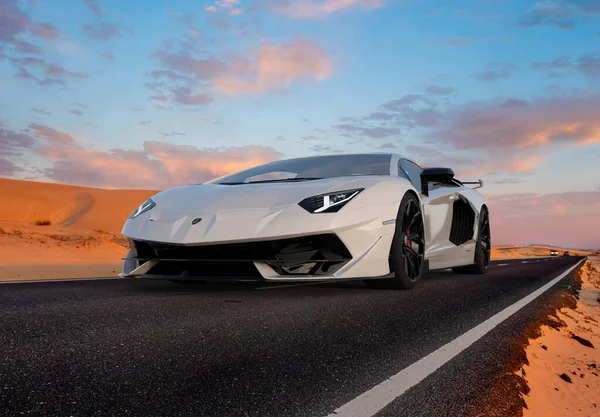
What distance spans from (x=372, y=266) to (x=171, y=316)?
1827 mm

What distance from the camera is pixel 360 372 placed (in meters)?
2.46

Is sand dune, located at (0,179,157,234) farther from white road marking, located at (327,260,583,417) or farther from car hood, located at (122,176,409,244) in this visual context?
white road marking, located at (327,260,583,417)

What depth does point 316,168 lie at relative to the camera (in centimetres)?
618

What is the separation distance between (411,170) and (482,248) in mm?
2642

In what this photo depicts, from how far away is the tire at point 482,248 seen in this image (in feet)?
26.9

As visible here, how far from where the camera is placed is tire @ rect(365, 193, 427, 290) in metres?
5.13

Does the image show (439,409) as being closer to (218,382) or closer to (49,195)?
(218,382)

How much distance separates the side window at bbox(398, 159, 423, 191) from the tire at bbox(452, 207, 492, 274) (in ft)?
6.54

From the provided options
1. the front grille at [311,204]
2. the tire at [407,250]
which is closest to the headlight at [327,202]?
the front grille at [311,204]

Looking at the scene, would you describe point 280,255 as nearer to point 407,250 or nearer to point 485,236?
point 407,250

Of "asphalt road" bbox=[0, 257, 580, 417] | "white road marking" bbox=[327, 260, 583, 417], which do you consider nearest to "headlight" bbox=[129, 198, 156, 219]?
"asphalt road" bbox=[0, 257, 580, 417]

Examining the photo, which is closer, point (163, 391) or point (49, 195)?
point (163, 391)

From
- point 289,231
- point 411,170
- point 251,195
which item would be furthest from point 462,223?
point 289,231

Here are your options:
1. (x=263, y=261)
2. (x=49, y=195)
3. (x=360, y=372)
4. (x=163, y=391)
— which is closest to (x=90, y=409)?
(x=163, y=391)
